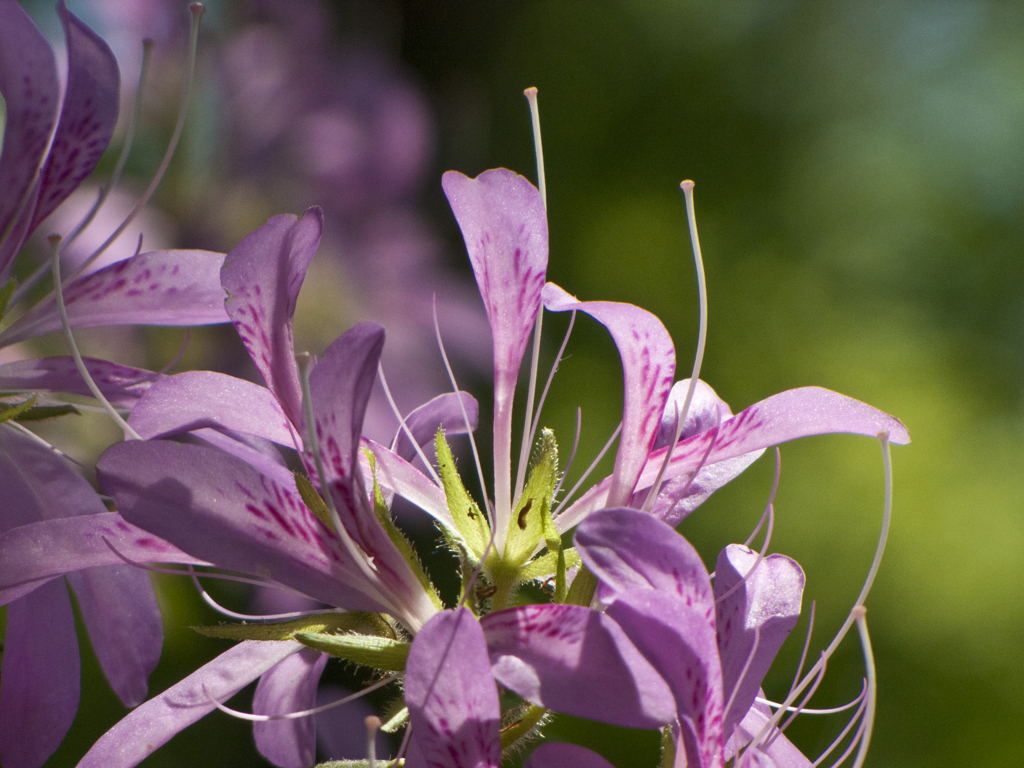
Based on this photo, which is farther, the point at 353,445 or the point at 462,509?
the point at 462,509

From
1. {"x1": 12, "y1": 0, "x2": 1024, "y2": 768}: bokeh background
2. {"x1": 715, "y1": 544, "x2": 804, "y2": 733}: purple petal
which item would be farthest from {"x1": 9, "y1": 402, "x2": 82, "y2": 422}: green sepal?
{"x1": 12, "y1": 0, "x2": 1024, "y2": 768}: bokeh background

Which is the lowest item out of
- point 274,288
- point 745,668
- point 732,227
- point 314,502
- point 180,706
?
point 732,227

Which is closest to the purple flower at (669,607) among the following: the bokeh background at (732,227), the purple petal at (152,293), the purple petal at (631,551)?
the purple petal at (631,551)

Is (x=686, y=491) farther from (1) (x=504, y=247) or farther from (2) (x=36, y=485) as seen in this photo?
(2) (x=36, y=485)

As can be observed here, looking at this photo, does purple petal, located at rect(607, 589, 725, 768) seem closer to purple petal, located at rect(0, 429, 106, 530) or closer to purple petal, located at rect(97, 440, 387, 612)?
purple petal, located at rect(97, 440, 387, 612)

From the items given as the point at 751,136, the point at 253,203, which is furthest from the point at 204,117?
the point at 751,136

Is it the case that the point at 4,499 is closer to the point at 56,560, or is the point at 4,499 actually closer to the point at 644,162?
the point at 56,560

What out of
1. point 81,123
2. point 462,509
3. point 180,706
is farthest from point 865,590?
point 81,123

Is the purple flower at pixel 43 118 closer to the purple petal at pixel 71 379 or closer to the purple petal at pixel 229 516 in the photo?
the purple petal at pixel 71 379
